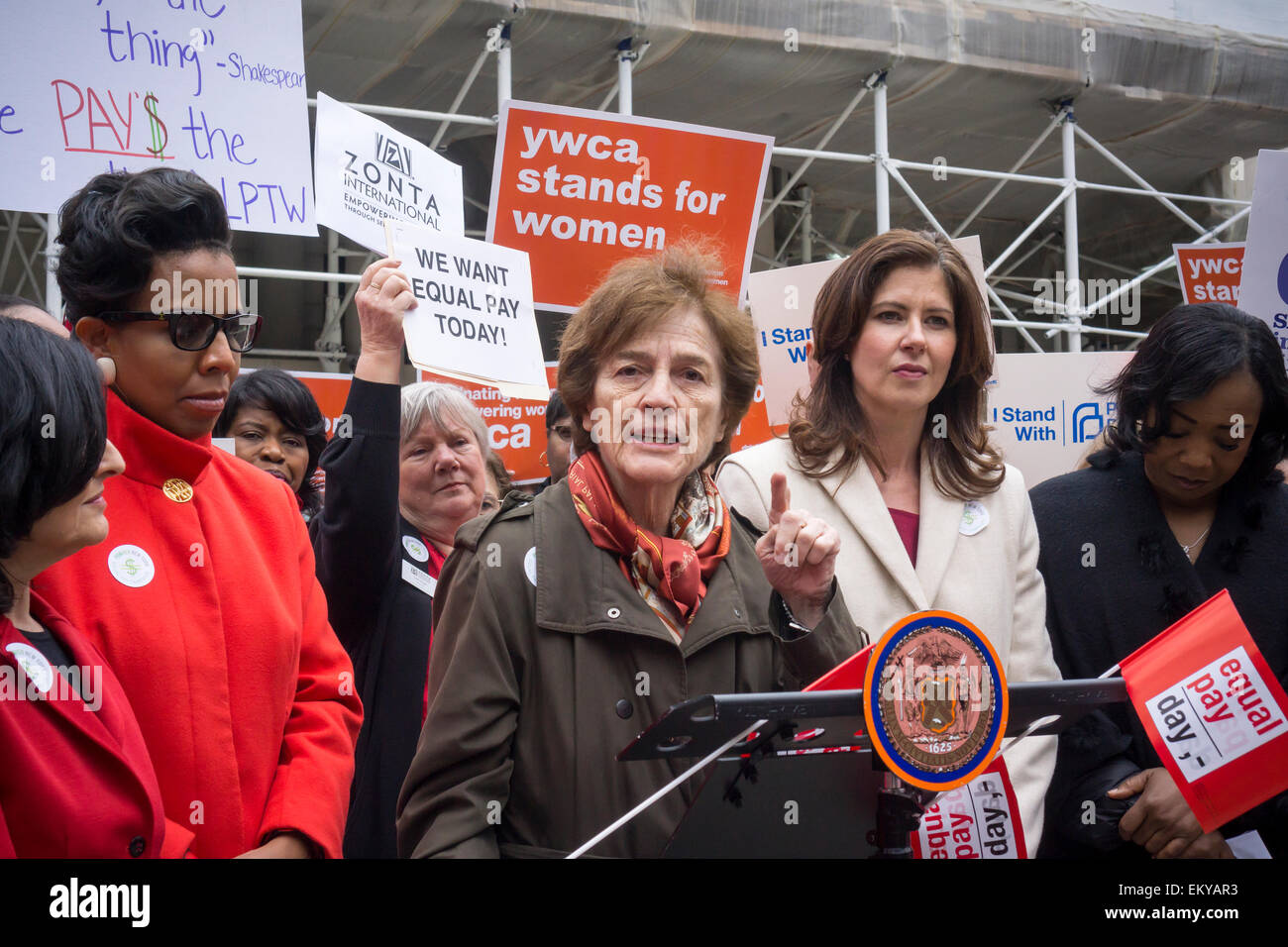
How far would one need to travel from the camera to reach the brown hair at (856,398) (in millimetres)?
2225

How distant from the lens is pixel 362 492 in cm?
211

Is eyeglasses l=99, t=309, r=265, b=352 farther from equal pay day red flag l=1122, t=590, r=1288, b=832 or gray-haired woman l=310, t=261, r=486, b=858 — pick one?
equal pay day red flag l=1122, t=590, r=1288, b=832

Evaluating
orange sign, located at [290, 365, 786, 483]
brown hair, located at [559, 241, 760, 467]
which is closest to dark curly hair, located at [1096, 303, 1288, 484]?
brown hair, located at [559, 241, 760, 467]

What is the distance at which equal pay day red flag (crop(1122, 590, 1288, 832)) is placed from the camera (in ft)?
4.54

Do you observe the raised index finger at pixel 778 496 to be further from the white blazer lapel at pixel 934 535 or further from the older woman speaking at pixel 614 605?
the white blazer lapel at pixel 934 535

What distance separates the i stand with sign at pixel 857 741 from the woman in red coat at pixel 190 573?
2.31ft

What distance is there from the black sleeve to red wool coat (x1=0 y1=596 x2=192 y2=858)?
67 centimetres

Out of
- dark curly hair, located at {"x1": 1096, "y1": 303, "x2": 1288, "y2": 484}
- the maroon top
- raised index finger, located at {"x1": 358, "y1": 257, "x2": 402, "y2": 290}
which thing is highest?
raised index finger, located at {"x1": 358, "y1": 257, "x2": 402, "y2": 290}

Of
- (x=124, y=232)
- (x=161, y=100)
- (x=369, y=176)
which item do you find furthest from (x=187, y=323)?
(x=161, y=100)

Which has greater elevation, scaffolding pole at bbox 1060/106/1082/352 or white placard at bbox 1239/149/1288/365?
scaffolding pole at bbox 1060/106/1082/352

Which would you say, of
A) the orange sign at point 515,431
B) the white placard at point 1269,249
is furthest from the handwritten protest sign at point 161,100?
the white placard at point 1269,249

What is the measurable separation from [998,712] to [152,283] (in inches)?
51.6
